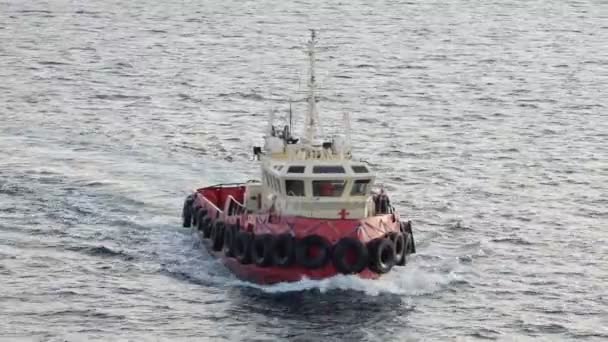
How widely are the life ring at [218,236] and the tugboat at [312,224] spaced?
0.12ft

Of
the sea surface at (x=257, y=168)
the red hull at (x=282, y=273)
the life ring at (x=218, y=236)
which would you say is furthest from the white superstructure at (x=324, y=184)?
the sea surface at (x=257, y=168)

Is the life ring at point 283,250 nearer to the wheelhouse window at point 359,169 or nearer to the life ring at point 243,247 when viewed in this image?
the life ring at point 243,247

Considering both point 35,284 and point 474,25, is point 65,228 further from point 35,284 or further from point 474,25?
point 474,25

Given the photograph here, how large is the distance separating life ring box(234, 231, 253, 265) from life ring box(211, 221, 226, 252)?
1972 millimetres

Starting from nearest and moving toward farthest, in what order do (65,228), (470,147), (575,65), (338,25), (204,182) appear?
(65,228) < (204,182) < (470,147) < (575,65) < (338,25)

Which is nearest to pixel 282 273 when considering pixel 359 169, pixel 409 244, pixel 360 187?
pixel 360 187

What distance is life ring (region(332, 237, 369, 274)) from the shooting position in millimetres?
51844

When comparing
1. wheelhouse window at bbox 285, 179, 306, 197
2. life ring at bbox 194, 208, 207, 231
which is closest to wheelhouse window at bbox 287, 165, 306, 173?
wheelhouse window at bbox 285, 179, 306, 197

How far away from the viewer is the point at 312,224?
52438mm

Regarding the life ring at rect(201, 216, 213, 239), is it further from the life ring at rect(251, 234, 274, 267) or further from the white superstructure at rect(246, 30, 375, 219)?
the life ring at rect(251, 234, 274, 267)

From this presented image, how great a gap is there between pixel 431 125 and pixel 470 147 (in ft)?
24.3

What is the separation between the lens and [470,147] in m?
82.9

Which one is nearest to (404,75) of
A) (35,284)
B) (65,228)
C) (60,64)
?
(60,64)

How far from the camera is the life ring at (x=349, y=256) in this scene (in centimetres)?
5184
